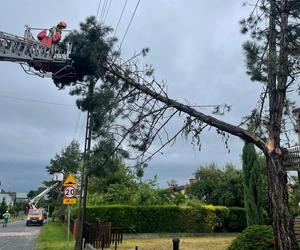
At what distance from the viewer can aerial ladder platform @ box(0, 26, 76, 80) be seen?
11336mm

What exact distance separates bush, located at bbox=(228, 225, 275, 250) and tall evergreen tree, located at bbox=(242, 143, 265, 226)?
13.5 metres

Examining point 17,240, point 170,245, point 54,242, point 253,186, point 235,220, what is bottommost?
point 170,245

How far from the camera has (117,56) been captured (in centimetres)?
1077

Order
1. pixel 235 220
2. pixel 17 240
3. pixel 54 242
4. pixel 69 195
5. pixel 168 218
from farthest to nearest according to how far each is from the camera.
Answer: pixel 235 220, pixel 168 218, pixel 17 240, pixel 54 242, pixel 69 195

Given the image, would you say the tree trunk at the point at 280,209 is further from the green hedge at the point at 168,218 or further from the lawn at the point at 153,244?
the green hedge at the point at 168,218

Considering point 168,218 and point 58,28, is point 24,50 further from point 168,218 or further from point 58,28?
point 168,218

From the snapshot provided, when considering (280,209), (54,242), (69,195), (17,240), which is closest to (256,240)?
(280,209)

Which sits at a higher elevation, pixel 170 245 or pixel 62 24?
pixel 62 24

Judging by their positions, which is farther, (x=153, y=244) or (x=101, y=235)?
(x=153, y=244)

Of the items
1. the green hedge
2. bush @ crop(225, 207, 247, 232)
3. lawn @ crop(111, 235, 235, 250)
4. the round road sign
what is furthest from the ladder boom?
bush @ crop(225, 207, 247, 232)

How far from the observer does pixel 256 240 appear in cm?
1217

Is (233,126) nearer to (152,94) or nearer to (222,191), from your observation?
(152,94)

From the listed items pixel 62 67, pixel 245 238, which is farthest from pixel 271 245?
pixel 62 67

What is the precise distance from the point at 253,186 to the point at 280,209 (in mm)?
17902
